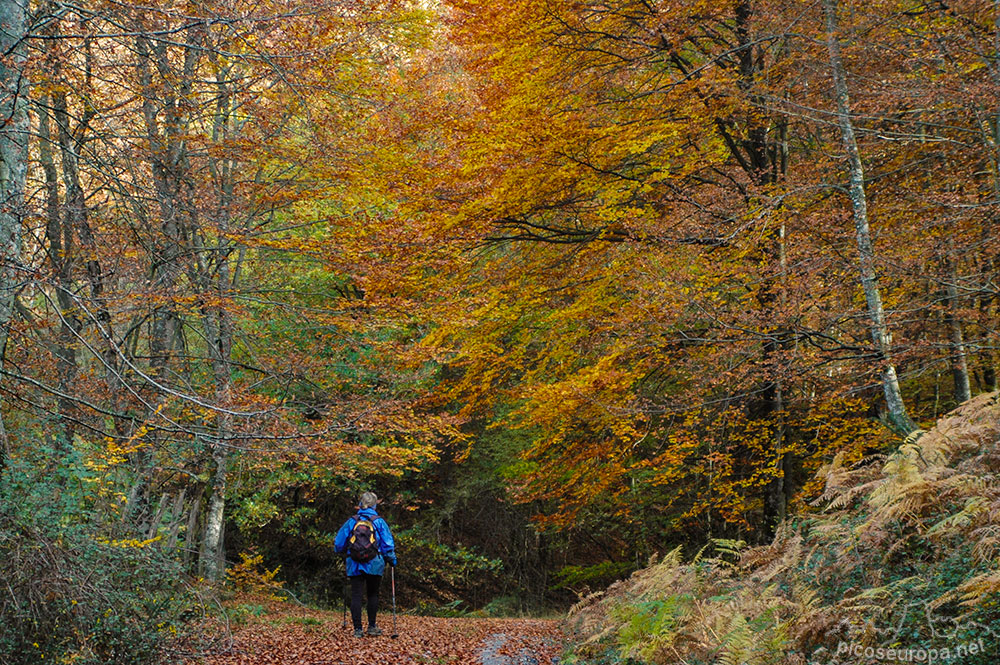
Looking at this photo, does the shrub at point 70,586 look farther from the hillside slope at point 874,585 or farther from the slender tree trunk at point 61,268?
the hillside slope at point 874,585

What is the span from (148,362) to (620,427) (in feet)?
24.7

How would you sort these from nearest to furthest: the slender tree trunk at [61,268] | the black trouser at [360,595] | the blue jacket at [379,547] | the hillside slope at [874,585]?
the hillside slope at [874,585], the slender tree trunk at [61,268], the black trouser at [360,595], the blue jacket at [379,547]

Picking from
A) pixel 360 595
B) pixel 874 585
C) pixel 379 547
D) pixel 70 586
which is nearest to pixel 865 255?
pixel 874 585

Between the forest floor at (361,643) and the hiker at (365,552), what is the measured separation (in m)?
0.40

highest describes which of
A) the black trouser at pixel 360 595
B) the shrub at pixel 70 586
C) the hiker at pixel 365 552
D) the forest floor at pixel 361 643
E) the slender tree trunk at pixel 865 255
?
the slender tree trunk at pixel 865 255

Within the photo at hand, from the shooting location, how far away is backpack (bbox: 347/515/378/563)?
353 inches

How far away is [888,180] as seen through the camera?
35.4 feet

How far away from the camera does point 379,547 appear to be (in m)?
9.08

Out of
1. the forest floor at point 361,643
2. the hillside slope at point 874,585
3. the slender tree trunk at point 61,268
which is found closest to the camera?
the hillside slope at point 874,585

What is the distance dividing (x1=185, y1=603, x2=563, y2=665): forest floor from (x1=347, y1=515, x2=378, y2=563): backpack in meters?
0.96

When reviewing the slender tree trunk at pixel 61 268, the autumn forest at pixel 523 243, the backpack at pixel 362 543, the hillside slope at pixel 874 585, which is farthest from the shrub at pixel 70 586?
the hillside slope at pixel 874 585

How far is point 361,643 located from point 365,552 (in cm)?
103

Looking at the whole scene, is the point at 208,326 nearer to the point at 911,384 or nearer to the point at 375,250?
the point at 375,250

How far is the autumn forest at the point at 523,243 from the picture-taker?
7.50m
